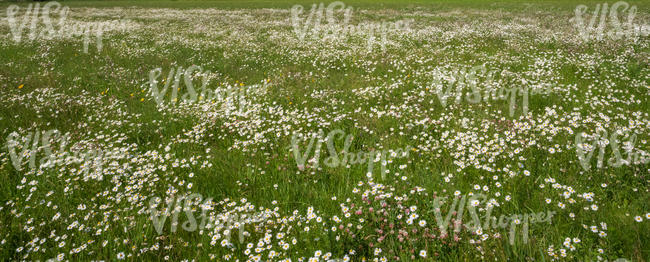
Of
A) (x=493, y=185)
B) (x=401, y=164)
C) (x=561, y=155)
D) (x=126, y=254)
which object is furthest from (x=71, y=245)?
(x=561, y=155)

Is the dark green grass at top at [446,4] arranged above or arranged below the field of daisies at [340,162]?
above

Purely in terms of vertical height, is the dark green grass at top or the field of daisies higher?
the dark green grass at top

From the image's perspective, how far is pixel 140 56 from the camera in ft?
38.8

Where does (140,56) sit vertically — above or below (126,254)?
above

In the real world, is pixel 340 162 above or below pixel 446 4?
below

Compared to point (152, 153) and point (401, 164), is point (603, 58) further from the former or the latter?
point (152, 153)

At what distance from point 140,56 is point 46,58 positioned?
352 cm

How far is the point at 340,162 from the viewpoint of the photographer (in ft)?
14.1

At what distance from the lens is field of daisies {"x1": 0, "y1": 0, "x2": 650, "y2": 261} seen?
9.50 feet

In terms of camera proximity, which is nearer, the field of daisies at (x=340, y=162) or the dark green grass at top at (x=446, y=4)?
the field of daisies at (x=340, y=162)

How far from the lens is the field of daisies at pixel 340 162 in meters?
2.89

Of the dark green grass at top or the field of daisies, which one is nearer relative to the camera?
the field of daisies

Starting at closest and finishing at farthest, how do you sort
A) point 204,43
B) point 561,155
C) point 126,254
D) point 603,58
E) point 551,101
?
point 126,254
point 561,155
point 551,101
point 603,58
point 204,43

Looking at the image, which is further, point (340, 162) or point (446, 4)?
point (446, 4)
